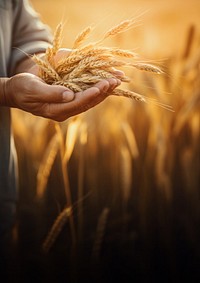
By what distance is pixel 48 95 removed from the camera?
3.12ft

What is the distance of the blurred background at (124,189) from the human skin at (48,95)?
25 cm

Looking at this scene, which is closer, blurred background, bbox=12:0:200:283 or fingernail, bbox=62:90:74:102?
fingernail, bbox=62:90:74:102

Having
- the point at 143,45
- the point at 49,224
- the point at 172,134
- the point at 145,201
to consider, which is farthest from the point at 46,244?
the point at 143,45

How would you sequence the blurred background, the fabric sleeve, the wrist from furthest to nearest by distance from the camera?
1. the blurred background
2. the fabric sleeve
3. the wrist

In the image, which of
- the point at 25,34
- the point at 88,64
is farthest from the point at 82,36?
A: the point at 25,34

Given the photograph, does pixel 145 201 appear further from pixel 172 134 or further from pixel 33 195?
pixel 33 195

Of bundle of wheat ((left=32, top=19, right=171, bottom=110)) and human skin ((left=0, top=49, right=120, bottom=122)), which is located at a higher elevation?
bundle of wheat ((left=32, top=19, right=171, bottom=110))

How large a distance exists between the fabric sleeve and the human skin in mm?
100

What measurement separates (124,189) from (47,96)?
552mm

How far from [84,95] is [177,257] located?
2.49 ft

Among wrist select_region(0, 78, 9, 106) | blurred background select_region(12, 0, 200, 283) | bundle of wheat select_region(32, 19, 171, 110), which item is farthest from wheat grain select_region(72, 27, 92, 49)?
blurred background select_region(12, 0, 200, 283)

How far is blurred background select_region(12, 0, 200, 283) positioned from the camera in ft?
4.60

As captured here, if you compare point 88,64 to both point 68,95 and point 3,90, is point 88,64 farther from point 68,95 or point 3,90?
point 3,90

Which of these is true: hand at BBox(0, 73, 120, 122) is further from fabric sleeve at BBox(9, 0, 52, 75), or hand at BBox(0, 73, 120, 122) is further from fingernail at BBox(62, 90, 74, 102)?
fabric sleeve at BBox(9, 0, 52, 75)
